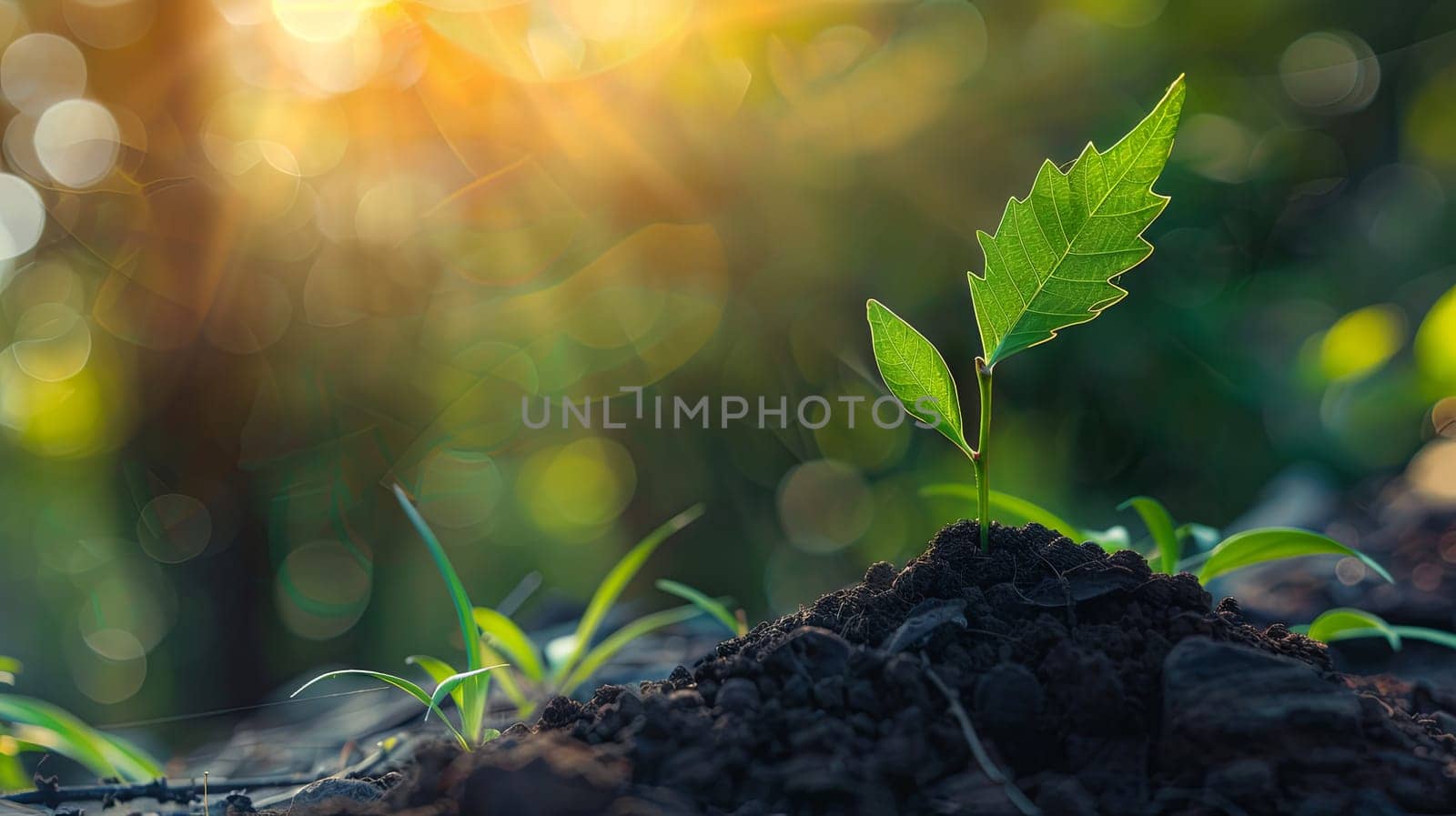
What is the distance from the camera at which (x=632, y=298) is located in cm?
255

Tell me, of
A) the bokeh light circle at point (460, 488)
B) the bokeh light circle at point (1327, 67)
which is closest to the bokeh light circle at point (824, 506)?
the bokeh light circle at point (460, 488)

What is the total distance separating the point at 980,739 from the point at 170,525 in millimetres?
2899

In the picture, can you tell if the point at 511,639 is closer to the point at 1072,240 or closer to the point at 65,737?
the point at 65,737

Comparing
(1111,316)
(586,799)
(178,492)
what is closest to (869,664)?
(586,799)

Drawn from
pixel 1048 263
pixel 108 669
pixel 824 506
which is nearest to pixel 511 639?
pixel 1048 263

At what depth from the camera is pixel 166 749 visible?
2.10 m

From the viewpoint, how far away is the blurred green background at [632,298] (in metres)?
2.36

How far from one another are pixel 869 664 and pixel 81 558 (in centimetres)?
294

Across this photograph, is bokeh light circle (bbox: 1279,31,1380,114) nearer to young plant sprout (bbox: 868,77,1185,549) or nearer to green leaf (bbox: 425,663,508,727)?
young plant sprout (bbox: 868,77,1185,549)

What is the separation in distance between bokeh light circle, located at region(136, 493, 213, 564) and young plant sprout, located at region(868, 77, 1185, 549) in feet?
8.95

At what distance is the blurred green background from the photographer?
2.36 meters

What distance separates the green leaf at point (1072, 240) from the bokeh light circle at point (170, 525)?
280cm

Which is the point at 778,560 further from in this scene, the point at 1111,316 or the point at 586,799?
the point at 586,799

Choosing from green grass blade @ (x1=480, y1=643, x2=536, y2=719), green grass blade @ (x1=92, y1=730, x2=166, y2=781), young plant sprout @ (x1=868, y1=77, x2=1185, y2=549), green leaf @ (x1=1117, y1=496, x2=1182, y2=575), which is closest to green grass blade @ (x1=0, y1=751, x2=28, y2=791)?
green grass blade @ (x1=92, y1=730, x2=166, y2=781)
